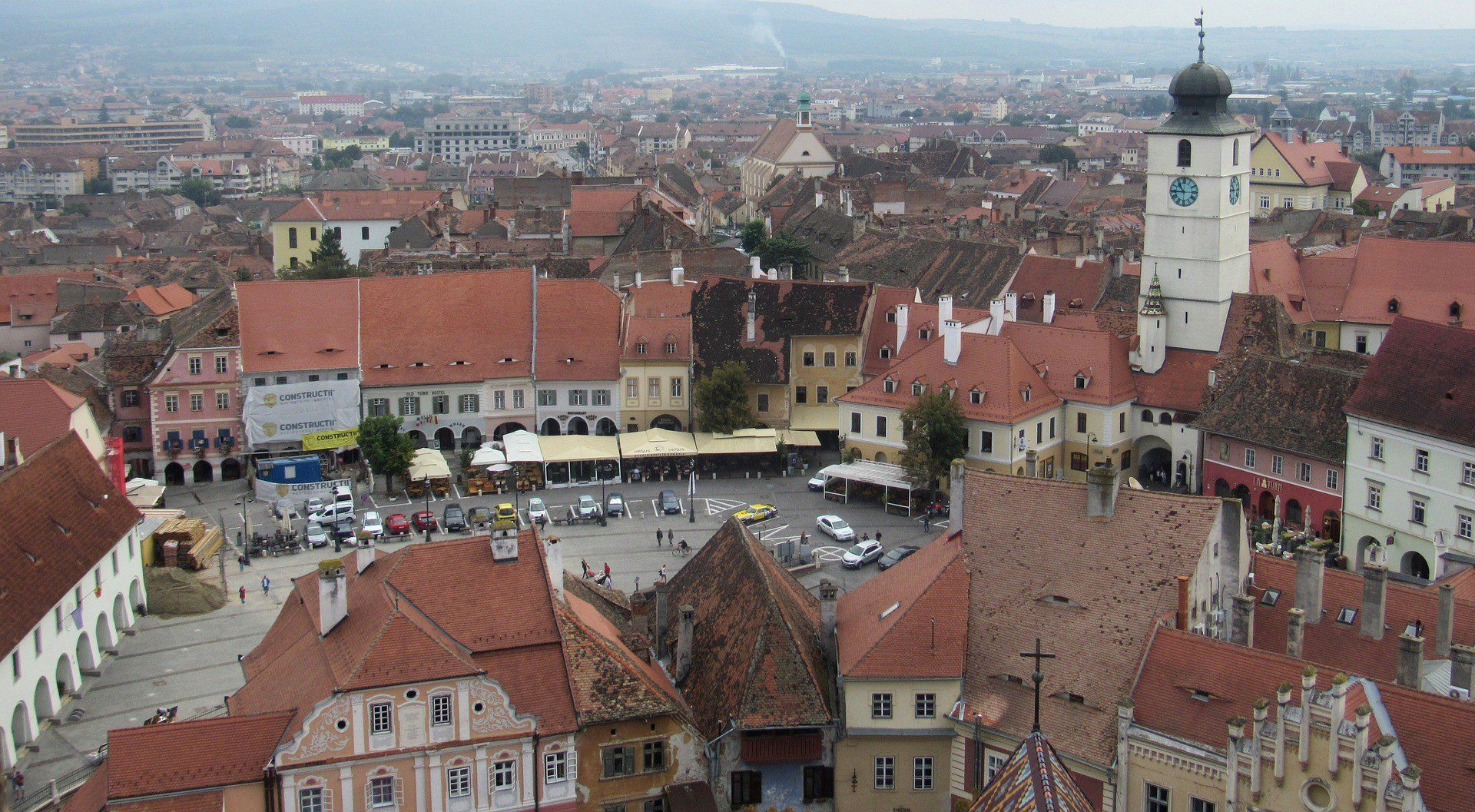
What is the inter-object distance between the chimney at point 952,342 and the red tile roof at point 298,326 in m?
27.9

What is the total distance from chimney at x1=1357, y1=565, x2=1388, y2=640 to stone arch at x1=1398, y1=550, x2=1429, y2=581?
2012 centimetres

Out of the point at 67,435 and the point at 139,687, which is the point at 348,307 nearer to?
the point at 67,435

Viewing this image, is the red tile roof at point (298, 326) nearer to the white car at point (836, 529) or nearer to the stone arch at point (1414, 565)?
the white car at point (836, 529)

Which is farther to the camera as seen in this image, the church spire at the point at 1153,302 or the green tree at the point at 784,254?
the green tree at the point at 784,254

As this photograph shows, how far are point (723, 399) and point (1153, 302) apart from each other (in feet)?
66.9

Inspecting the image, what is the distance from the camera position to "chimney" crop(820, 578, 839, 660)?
40.4m

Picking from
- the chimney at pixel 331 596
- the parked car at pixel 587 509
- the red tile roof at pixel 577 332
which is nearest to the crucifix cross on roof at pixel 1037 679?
the chimney at pixel 331 596

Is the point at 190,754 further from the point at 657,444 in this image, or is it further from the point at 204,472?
the point at 204,472

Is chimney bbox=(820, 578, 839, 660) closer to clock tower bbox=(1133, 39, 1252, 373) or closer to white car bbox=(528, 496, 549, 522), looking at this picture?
white car bbox=(528, 496, 549, 522)

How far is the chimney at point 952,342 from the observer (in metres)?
68.8

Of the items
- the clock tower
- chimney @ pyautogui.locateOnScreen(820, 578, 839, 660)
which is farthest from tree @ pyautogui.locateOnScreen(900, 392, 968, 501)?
chimney @ pyautogui.locateOnScreen(820, 578, 839, 660)

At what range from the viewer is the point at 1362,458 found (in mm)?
58594

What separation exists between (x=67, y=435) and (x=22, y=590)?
931 centimetres

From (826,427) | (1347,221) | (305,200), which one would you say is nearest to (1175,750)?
(826,427)
